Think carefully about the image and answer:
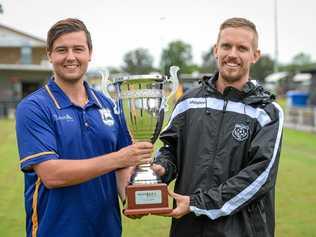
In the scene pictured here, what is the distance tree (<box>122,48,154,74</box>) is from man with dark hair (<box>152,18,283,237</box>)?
77.8 m

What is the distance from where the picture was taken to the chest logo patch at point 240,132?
3.01 metres

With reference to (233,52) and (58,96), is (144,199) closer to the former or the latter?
(58,96)

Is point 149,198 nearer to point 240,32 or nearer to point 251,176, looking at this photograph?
point 251,176

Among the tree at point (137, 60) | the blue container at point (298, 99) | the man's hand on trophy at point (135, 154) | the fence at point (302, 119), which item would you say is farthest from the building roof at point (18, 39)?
the man's hand on trophy at point (135, 154)

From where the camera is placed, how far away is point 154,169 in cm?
314

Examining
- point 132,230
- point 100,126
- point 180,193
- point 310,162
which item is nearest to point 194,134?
point 180,193

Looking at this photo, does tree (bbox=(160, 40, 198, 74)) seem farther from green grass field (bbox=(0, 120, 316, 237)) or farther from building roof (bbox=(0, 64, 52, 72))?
green grass field (bbox=(0, 120, 316, 237))

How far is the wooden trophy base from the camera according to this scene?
292 centimetres

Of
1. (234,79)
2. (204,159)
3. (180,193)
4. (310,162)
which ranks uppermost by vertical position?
(234,79)

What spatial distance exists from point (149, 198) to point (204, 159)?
0.39m

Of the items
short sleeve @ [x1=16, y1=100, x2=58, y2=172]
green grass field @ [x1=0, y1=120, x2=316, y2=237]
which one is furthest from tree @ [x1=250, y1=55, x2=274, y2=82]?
short sleeve @ [x1=16, y1=100, x2=58, y2=172]

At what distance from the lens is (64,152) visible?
2.76 m

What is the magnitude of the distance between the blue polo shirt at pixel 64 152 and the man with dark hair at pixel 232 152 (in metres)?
0.40

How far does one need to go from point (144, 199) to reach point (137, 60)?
82124mm
